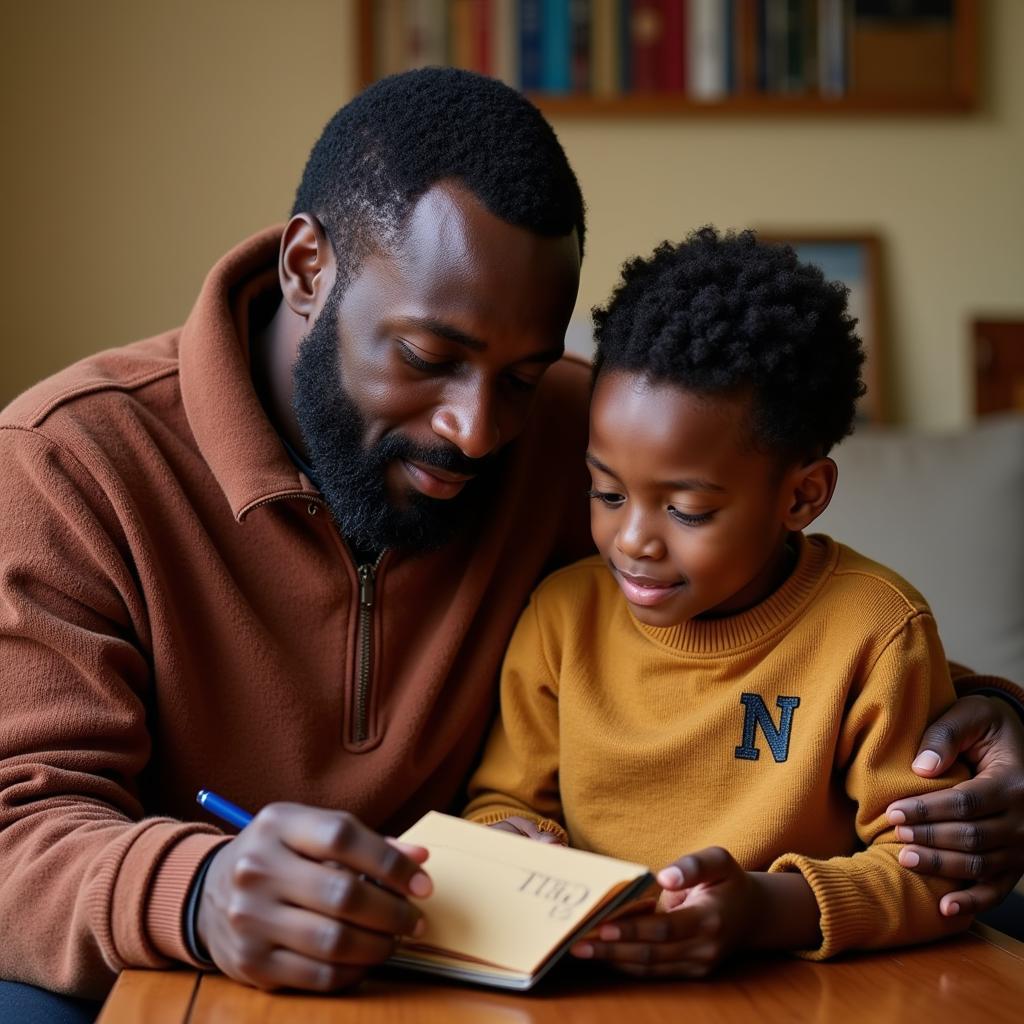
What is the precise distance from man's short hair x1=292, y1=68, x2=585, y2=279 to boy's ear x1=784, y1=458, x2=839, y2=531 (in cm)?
32

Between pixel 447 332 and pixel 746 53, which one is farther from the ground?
pixel 746 53

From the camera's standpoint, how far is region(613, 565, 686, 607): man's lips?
47.9 inches

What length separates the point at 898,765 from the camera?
117cm

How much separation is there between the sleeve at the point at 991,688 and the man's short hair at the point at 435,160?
59cm

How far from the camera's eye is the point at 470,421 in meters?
1.22

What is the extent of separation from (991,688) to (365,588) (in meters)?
0.62

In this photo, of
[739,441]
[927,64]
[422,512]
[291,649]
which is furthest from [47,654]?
[927,64]

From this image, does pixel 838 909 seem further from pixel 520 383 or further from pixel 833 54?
pixel 833 54

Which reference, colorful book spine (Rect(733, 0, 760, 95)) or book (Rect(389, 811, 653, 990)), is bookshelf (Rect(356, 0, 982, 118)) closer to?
colorful book spine (Rect(733, 0, 760, 95))

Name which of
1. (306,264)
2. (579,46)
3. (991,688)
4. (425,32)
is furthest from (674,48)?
(991,688)

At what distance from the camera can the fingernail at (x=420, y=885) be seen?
0.91 m

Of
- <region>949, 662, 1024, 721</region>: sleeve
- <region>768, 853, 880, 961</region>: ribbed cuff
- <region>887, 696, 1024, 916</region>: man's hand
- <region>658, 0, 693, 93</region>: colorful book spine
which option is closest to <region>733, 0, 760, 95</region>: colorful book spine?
<region>658, 0, 693, 93</region>: colorful book spine

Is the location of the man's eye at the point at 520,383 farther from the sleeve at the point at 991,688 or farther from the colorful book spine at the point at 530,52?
the colorful book spine at the point at 530,52

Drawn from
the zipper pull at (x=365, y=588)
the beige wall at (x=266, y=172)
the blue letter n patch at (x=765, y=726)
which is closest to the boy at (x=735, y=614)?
the blue letter n patch at (x=765, y=726)
